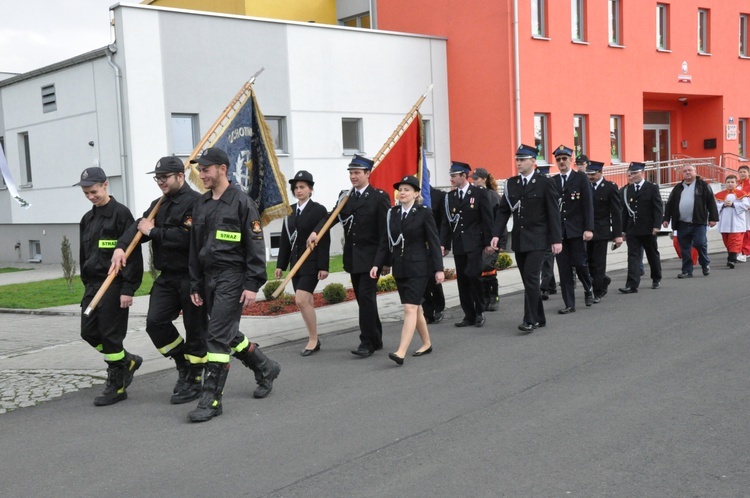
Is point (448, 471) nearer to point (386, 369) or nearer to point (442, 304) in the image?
point (386, 369)

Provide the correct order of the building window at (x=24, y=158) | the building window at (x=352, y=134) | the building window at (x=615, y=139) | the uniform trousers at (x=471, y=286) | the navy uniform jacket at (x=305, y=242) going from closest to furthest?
the navy uniform jacket at (x=305, y=242) → the uniform trousers at (x=471, y=286) → the building window at (x=352, y=134) → the building window at (x=24, y=158) → the building window at (x=615, y=139)

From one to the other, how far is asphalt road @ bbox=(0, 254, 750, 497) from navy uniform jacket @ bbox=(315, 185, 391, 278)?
3.22ft

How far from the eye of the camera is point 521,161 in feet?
32.9

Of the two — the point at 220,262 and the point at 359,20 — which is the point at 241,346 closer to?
the point at 220,262

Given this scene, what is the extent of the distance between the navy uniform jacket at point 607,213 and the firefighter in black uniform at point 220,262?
7045 millimetres

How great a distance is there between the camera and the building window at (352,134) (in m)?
23.9

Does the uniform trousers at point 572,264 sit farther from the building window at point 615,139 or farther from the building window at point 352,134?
the building window at point 615,139

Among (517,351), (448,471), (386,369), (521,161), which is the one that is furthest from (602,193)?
(448,471)

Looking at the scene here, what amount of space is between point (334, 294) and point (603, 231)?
13.2 ft

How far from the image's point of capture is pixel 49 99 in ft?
74.6

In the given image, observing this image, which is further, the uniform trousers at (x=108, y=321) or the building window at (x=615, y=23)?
the building window at (x=615, y=23)

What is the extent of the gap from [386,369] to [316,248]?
5.15ft

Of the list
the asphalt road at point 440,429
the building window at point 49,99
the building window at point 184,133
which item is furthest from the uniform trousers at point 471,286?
the building window at point 49,99

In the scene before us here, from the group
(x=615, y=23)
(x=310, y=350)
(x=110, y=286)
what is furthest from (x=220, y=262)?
(x=615, y=23)
